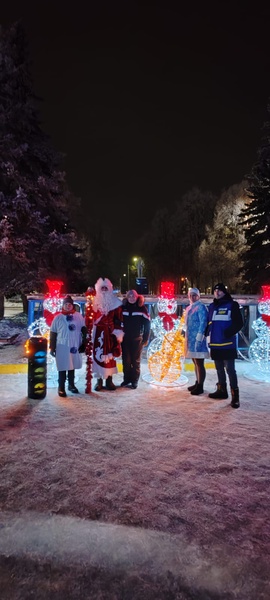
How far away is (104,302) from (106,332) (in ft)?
1.78

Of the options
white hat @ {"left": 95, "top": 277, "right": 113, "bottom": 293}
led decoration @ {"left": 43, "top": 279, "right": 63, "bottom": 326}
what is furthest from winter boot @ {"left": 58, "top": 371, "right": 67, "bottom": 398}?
led decoration @ {"left": 43, "top": 279, "right": 63, "bottom": 326}

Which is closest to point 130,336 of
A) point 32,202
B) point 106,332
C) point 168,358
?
point 106,332

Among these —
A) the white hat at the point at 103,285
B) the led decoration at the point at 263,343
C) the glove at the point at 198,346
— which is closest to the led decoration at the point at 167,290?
the led decoration at the point at 263,343

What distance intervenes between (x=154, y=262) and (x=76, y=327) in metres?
35.1

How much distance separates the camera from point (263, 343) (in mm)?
8664

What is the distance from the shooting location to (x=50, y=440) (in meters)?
4.83

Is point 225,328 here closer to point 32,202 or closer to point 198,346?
point 198,346

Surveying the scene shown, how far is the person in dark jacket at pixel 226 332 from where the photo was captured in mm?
6191

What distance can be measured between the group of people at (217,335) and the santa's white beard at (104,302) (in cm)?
139

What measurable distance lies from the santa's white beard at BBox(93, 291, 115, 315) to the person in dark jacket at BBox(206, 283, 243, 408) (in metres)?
1.81

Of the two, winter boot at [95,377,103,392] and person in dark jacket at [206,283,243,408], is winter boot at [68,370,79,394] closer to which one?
winter boot at [95,377,103,392]

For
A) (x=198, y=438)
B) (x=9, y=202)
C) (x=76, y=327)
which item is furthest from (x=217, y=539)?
(x=9, y=202)

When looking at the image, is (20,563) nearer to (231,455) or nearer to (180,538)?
(180,538)

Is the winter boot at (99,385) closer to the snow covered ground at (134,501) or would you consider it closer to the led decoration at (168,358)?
the snow covered ground at (134,501)
